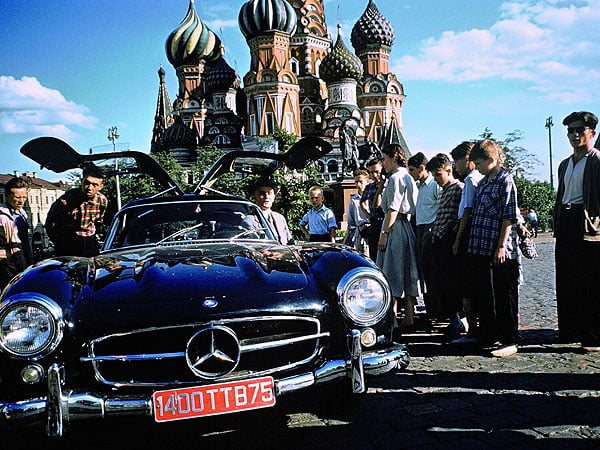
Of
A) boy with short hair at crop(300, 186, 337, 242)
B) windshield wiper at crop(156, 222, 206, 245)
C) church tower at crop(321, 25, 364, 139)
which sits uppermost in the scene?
church tower at crop(321, 25, 364, 139)

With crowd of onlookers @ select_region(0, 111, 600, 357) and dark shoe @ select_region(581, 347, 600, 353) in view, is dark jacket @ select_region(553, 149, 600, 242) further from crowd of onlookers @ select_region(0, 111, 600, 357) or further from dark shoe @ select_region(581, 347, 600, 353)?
dark shoe @ select_region(581, 347, 600, 353)

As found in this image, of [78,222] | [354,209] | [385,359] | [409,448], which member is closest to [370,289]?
[385,359]

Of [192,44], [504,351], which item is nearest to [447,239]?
[504,351]

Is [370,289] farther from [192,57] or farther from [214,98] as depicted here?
[192,57]

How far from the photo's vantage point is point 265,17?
195 ft

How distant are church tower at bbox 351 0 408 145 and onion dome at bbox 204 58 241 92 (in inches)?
614

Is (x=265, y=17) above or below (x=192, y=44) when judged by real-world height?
below

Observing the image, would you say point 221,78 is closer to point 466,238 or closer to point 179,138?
point 179,138

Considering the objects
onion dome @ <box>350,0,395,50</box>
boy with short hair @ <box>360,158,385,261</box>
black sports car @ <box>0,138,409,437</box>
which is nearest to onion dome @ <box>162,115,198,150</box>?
A: onion dome @ <box>350,0,395,50</box>

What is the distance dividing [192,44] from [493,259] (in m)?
74.3

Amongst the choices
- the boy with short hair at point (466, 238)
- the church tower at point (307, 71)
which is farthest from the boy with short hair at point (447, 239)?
the church tower at point (307, 71)

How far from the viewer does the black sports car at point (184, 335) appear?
8.22ft

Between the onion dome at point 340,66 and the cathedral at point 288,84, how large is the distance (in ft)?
0.38

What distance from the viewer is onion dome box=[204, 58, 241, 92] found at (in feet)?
215
